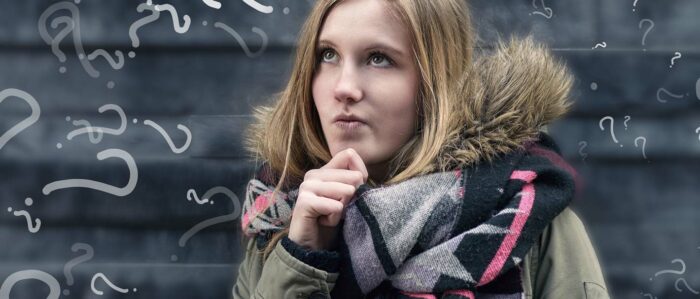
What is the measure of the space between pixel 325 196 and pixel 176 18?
3.39 ft

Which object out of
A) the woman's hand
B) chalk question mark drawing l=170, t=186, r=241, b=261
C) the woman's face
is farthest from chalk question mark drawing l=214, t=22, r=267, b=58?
the woman's hand

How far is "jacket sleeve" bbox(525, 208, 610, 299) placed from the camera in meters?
1.43

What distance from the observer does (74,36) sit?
2230mm

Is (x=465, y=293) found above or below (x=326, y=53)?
below

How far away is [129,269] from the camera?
88.5 inches

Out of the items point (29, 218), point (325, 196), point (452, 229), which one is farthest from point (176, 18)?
point (452, 229)

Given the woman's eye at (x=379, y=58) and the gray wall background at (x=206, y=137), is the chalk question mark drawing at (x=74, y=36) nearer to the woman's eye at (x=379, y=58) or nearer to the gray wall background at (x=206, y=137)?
the gray wall background at (x=206, y=137)

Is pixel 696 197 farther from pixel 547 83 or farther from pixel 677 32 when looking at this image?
pixel 547 83

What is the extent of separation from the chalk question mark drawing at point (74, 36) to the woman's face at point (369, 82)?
96 cm

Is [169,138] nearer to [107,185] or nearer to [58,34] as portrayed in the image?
[107,185]

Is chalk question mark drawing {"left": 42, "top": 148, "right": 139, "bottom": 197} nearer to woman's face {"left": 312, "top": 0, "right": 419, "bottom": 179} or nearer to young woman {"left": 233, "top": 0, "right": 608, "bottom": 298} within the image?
young woman {"left": 233, "top": 0, "right": 608, "bottom": 298}

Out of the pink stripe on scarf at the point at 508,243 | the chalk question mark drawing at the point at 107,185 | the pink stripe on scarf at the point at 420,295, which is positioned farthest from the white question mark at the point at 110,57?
the pink stripe on scarf at the point at 508,243

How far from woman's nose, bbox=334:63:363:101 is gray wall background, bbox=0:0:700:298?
31.0 inches

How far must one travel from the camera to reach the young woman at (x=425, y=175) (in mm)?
1418
